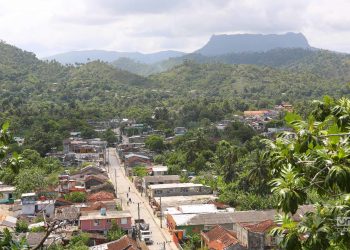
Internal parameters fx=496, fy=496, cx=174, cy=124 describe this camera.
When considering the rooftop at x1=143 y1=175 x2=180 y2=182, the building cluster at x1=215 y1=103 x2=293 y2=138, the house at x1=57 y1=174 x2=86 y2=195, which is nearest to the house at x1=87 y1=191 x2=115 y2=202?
the house at x1=57 y1=174 x2=86 y2=195

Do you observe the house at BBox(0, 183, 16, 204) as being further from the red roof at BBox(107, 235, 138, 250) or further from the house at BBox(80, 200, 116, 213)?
the red roof at BBox(107, 235, 138, 250)

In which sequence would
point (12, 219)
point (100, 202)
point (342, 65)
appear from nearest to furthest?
1. point (12, 219)
2. point (100, 202)
3. point (342, 65)

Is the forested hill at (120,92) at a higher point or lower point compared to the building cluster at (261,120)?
higher

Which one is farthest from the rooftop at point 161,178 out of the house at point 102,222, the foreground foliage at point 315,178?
the foreground foliage at point 315,178

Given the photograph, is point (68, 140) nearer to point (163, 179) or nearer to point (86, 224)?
point (163, 179)

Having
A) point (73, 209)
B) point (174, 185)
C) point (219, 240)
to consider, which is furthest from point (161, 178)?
point (219, 240)

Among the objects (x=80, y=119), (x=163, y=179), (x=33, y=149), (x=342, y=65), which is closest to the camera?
(x=163, y=179)

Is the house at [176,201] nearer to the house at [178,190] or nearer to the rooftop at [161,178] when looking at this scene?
the house at [178,190]

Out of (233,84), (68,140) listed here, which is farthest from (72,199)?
(233,84)
